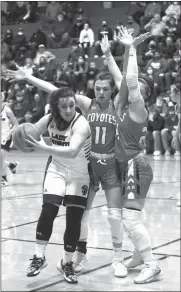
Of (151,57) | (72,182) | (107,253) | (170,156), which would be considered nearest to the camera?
(72,182)

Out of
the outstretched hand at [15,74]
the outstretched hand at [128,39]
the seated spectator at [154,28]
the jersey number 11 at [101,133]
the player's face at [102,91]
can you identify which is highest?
the seated spectator at [154,28]

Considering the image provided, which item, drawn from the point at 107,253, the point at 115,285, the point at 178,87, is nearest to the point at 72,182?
the point at 178,87

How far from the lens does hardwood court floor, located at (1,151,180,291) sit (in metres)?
8.95

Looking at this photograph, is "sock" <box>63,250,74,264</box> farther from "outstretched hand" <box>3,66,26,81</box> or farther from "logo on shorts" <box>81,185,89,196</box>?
"outstretched hand" <box>3,66,26,81</box>

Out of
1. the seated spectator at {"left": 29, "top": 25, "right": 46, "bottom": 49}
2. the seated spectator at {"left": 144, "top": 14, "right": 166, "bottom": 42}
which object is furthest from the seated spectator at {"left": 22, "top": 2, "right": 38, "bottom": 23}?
the seated spectator at {"left": 144, "top": 14, "right": 166, "bottom": 42}

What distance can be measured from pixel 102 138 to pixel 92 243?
9.98 m

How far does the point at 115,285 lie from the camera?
9.23 metres

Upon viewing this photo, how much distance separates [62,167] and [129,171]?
23 cm

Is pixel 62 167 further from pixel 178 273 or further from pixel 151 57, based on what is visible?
pixel 178 273

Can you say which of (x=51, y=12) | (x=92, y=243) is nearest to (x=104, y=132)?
(x=51, y=12)

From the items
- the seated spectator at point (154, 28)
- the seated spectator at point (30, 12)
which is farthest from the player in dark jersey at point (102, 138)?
the seated spectator at point (30, 12)

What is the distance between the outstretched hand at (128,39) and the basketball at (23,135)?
1.09ft

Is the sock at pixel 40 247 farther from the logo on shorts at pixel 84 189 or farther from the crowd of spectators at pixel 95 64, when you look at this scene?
the crowd of spectators at pixel 95 64

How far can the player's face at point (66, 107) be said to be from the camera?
5.07 feet
